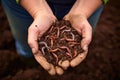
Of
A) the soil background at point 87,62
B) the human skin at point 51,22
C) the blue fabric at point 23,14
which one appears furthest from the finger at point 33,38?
the soil background at point 87,62

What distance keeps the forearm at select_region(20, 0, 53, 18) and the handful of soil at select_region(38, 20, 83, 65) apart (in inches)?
4.0

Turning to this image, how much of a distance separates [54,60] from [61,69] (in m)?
0.06

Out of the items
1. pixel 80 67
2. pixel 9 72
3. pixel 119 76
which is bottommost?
pixel 119 76

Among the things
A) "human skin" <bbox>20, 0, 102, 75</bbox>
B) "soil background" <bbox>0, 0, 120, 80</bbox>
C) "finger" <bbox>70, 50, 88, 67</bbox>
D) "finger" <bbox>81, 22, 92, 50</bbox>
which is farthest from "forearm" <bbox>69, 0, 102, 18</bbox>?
"soil background" <bbox>0, 0, 120, 80</bbox>

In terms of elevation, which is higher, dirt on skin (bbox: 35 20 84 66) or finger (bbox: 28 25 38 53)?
finger (bbox: 28 25 38 53)

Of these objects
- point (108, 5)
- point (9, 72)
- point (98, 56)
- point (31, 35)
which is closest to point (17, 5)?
point (31, 35)

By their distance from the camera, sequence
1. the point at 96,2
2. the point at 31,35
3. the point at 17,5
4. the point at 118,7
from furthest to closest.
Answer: the point at 118,7 → the point at 17,5 → the point at 96,2 → the point at 31,35

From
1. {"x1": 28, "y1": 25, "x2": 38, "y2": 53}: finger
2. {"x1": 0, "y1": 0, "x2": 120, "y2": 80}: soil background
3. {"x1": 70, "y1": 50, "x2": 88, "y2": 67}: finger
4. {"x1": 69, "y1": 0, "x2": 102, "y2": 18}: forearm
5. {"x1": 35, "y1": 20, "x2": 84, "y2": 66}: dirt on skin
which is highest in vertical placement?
{"x1": 28, "y1": 25, "x2": 38, "y2": 53}: finger

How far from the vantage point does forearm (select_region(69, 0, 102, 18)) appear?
1461 mm

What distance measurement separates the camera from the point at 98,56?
2131 millimetres

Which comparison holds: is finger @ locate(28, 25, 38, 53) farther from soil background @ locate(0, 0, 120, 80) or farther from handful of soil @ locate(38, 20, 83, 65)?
soil background @ locate(0, 0, 120, 80)

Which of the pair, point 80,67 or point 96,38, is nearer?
point 80,67

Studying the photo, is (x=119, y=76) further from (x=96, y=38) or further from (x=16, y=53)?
(x=16, y=53)

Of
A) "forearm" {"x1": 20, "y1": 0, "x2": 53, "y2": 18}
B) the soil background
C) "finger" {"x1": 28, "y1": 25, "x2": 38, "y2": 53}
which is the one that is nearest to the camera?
"finger" {"x1": 28, "y1": 25, "x2": 38, "y2": 53}
